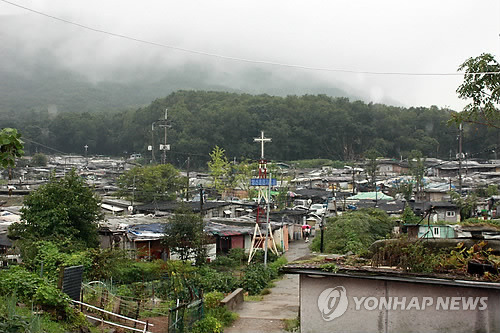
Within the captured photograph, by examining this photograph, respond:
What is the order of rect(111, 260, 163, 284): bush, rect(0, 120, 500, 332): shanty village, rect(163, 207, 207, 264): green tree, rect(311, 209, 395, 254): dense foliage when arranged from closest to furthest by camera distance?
rect(0, 120, 500, 332): shanty village < rect(111, 260, 163, 284): bush < rect(163, 207, 207, 264): green tree < rect(311, 209, 395, 254): dense foliage

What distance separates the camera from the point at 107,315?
30.1ft

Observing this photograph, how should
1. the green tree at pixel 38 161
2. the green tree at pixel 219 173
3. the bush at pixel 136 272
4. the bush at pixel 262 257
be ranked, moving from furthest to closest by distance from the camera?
the green tree at pixel 38 161 < the green tree at pixel 219 173 < the bush at pixel 262 257 < the bush at pixel 136 272

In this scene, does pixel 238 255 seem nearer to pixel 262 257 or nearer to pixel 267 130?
pixel 262 257

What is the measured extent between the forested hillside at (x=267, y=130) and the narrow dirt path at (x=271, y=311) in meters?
53.7

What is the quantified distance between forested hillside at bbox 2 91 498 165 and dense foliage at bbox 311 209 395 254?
45270mm

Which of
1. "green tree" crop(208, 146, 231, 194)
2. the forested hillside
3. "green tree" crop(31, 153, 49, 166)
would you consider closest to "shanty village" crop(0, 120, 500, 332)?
"green tree" crop(208, 146, 231, 194)

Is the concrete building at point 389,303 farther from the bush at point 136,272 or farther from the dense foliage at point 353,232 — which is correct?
the dense foliage at point 353,232

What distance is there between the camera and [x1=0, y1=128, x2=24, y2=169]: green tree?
625 centimetres

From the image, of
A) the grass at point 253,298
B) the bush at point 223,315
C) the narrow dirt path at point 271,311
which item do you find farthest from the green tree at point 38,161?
the bush at point 223,315

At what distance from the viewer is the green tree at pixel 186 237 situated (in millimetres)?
19422

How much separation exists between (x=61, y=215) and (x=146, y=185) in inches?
857

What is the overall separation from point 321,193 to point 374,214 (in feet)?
53.0

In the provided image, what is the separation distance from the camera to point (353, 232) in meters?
24.3

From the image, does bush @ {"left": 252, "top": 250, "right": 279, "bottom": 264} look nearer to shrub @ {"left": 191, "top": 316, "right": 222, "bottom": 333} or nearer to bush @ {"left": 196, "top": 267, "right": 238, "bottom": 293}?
bush @ {"left": 196, "top": 267, "right": 238, "bottom": 293}
